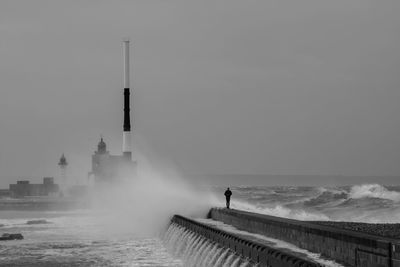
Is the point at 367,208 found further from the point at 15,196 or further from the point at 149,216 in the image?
the point at 15,196

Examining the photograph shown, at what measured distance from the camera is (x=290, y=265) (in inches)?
476

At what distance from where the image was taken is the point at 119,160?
8838cm

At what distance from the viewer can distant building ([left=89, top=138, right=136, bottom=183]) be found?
263ft

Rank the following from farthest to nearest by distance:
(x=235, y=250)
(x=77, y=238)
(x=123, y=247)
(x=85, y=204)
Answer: (x=85, y=204) → (x=77, y=238) → (x=123, y=247) → (x=235, y=250)

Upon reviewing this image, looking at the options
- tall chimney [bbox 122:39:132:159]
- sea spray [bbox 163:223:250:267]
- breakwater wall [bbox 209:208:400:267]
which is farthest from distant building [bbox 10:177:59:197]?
breakwater wall [bbox 209:208:400:267]

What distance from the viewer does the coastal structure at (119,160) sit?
72.2 meters

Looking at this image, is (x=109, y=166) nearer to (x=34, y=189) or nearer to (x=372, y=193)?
(x=34, y=189)

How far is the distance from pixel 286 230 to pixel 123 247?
1069 centimetres

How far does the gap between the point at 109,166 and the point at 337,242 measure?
77.4 metres

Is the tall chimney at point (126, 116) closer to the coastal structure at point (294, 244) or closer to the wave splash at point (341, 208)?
the wave splash at point (341, 208)

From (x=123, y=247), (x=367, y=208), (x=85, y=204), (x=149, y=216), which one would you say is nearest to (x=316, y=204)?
(x=367, y=208)

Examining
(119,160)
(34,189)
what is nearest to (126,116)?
(119,160)

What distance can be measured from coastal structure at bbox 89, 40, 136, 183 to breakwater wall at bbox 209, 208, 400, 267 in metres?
50.3

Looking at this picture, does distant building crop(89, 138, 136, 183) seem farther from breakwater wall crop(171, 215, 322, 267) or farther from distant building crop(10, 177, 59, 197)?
breakwater wall crop(171, 215, 322, 267)
